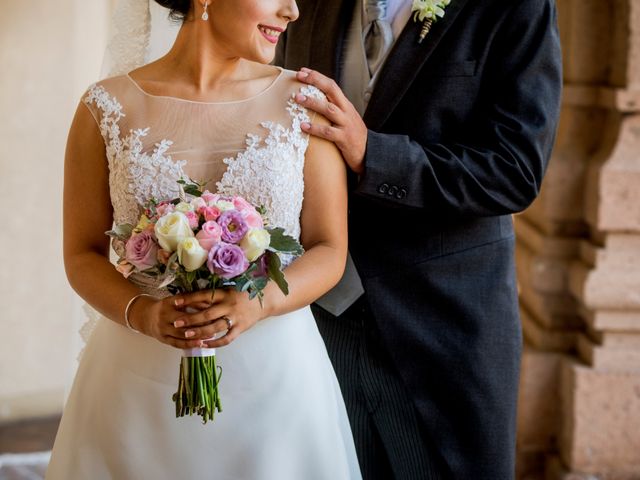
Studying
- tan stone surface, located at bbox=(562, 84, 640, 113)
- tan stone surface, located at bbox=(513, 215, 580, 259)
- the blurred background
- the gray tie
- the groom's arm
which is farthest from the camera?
tan stone surface, located at bbox=(513, 215, 580, 259)

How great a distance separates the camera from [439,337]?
274cm

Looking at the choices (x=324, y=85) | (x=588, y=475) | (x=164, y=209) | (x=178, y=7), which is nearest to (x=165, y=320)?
(x=164, y=209)

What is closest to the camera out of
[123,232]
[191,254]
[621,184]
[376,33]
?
[191,254]

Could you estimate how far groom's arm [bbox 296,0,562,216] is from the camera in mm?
2471

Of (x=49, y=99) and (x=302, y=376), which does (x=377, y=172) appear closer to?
(x=302, y=376)

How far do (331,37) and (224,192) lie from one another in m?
0.71

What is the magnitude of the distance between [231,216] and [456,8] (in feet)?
3.31

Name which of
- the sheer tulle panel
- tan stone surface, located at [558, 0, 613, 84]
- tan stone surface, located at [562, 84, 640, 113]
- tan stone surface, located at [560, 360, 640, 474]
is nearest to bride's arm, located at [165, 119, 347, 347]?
the sheer tulle panel

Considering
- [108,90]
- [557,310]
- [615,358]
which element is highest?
[108,90]

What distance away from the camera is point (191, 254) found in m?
1.87

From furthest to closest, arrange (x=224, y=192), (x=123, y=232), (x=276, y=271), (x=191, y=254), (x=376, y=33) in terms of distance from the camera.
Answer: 1. (x=376, y=33)
2. (x=224, y=192)
3. (x=123, y=232)
4. (x=276, y=271)
5. (x=191, y=254)

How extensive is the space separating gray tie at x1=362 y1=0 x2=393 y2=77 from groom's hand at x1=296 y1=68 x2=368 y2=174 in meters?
0.34

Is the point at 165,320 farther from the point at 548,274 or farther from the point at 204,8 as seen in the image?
the point at 548,274

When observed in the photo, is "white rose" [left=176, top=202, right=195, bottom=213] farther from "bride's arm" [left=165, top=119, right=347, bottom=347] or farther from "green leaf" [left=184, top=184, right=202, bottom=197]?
"bride's arm" [left=165, top=119, right=347, bottom=347]
